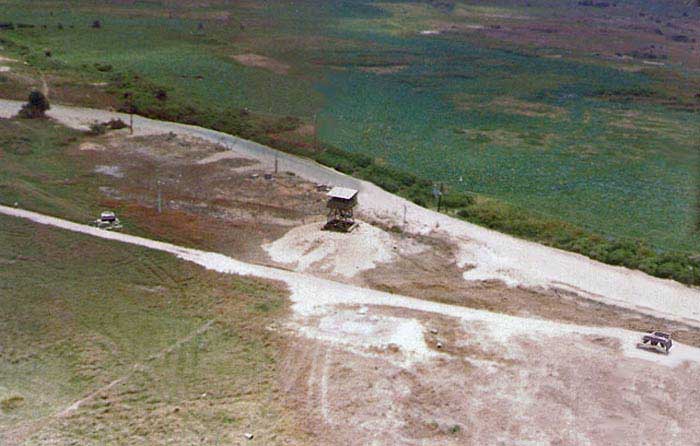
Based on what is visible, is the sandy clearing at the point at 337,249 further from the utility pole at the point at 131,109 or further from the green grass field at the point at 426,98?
the utility pole at the point at 131,109

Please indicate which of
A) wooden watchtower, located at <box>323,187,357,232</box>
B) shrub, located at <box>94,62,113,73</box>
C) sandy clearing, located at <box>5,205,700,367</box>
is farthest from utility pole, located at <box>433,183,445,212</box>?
shrub, located at <box>94,62,113,73</box>

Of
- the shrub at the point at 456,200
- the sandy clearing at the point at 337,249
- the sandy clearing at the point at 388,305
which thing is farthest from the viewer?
the shrub at the point at 456,200

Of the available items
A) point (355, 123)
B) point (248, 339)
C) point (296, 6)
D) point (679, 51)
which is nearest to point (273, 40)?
point (296, 6)

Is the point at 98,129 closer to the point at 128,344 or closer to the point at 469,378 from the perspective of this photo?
the point at 128,344

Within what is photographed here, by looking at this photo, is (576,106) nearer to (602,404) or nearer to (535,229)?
(535,229)

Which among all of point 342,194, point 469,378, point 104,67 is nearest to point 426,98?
point 104,67

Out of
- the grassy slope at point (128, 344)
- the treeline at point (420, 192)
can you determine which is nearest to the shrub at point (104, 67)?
the treeline at point (420, 192)
